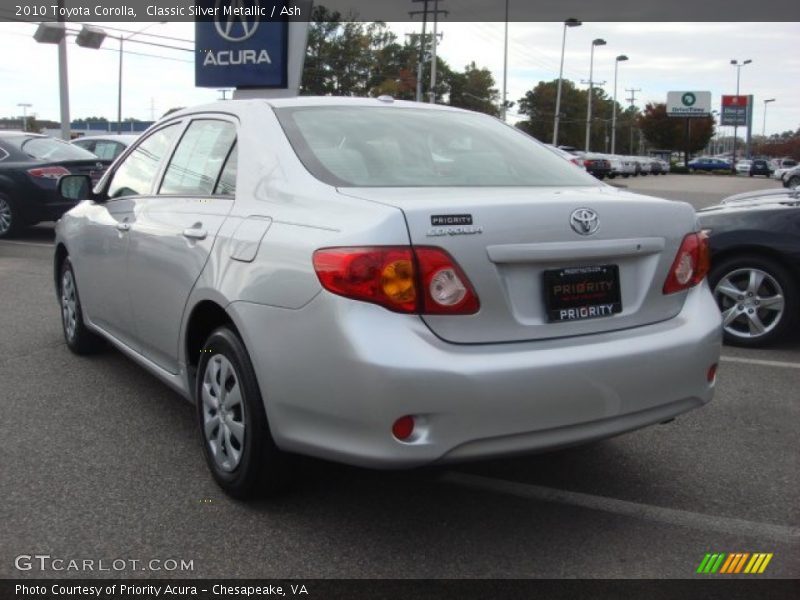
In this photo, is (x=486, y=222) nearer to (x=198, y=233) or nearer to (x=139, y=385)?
(x=198, y=233)

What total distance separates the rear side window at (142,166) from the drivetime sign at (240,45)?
8735mm

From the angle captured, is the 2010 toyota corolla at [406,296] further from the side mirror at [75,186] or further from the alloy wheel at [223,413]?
the side mirror at [75,186]

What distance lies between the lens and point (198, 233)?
3.52 m

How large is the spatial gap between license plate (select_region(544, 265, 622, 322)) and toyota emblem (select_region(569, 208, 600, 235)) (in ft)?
0.44

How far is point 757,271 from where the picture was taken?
595 cm

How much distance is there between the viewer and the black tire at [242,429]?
10.0ft

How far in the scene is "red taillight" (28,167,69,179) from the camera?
37.8ft

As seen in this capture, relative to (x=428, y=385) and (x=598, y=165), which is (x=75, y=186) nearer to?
(x=428, y=385)

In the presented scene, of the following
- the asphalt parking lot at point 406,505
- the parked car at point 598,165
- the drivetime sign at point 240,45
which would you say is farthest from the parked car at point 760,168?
the asphalt parking lot at point 406,505

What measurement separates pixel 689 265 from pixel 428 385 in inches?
52.9

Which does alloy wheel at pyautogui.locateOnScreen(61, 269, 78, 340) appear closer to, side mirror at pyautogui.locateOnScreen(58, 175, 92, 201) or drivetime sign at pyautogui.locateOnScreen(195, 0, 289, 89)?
side mirror at pyautogui.locateOnScreen(58, 175, 92, 201)

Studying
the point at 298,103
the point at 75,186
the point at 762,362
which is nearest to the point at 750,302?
the point at 762,362
